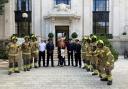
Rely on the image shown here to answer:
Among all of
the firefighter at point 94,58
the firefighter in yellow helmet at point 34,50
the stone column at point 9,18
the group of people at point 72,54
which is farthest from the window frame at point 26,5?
the firefighter at point 94,58

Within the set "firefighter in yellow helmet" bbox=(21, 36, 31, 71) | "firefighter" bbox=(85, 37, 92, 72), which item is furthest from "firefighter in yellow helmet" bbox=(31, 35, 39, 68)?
"firefighter" bbox=(85, 37, 92, 72)

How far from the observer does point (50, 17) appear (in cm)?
5869

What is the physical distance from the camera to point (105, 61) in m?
22.2

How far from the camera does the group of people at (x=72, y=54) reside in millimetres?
22391

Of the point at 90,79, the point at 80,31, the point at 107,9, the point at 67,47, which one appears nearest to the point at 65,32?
the point at 80,31

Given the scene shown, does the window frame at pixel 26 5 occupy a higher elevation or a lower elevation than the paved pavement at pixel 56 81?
higher

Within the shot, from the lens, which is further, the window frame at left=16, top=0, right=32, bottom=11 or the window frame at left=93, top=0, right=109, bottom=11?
the window frame at left=93, top=0, right=109, bottom=11

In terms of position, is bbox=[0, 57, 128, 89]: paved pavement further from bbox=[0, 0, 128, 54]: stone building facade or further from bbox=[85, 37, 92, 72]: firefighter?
bbox=[0, 0, 128, 54]: stone building facade

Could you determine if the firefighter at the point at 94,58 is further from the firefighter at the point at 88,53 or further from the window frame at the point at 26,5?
the window frame at the point at 26,5

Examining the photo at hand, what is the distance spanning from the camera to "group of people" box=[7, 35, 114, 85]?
22.4 meters

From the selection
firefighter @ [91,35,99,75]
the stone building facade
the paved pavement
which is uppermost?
the stone building facade

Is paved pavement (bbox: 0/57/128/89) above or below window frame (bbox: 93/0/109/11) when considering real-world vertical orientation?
below

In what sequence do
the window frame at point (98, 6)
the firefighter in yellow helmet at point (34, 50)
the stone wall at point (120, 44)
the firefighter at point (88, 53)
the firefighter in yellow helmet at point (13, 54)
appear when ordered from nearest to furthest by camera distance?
the firefighter in yellow helmet at point (13, 54), the firefighter at point (88, 53), the firefighter in yellow helmet at point (34, 50), the stone wall at point (120, 44), the window frame at point (98, 6)

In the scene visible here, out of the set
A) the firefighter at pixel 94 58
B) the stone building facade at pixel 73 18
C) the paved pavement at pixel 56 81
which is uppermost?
the stone building facade at pixel 73 18
